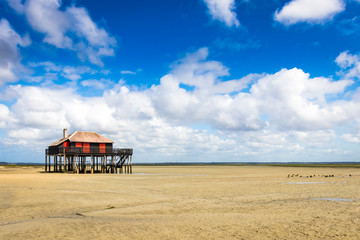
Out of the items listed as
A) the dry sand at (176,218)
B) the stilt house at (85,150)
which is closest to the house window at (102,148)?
the stilt house at (85,150)

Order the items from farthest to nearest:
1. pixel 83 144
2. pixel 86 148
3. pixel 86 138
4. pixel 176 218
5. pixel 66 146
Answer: pixel 86 138 < pixel 86 148 < pixel 83 144 < pixel 66 146 < pixel 176 218

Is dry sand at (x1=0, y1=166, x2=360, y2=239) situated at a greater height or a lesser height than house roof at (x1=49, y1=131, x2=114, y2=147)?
lesser

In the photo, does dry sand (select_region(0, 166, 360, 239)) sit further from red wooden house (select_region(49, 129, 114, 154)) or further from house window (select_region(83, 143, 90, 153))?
house window (select_region(83, 143, 90, 153))

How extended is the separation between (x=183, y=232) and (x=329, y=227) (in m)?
4.73

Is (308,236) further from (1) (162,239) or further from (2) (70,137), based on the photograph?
(2) (70,137)

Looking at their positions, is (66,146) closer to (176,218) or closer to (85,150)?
(85,150)

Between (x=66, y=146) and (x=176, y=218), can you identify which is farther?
(x=66, y=146)

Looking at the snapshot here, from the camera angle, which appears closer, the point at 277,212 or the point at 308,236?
the point at 308,236

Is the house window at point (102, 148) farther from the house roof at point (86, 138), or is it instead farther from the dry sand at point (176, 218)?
the dry sand at point (176, 218)

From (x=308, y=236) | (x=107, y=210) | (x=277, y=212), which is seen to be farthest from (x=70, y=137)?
(x=308, y=236)

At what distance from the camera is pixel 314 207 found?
43.7 feet

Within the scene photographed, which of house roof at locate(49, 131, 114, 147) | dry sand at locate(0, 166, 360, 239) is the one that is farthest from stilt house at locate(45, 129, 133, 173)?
dry sand at locate(0, 166, 360, 239)

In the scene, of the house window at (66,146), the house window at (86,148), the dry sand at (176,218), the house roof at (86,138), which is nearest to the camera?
the dry sand at (176,218)

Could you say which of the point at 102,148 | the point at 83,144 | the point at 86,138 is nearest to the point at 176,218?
the point at 83,144
